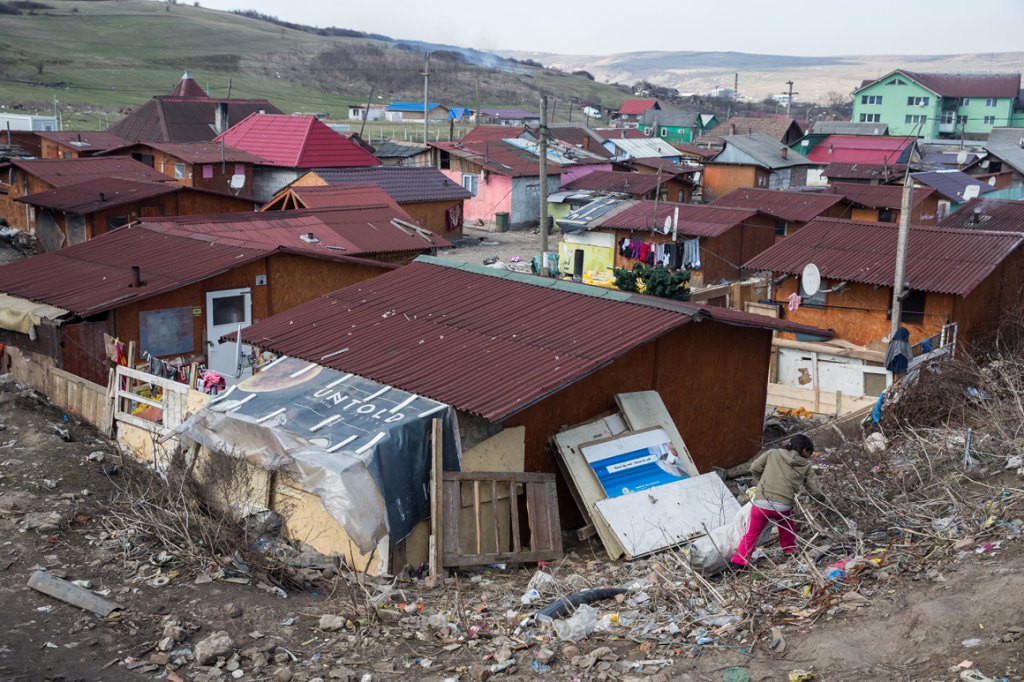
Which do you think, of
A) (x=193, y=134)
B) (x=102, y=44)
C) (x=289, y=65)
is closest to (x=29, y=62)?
(x=102, y=44)

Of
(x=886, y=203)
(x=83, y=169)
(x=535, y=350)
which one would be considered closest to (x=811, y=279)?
(x=535, y=350)

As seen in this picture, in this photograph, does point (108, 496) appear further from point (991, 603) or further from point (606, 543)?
point (991, 603)

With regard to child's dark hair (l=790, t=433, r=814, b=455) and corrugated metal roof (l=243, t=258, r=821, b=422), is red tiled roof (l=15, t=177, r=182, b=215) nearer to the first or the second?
corrugated metal roof (l=243, t=258, r=821, b=422)

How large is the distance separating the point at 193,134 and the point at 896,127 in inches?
2346

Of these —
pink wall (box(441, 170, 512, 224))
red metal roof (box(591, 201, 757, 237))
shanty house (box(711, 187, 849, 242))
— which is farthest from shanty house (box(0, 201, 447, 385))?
pink wall (box(441, 170, 512, 224))

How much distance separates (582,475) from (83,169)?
25937mm

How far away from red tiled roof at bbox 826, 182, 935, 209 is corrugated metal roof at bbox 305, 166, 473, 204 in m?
14.8

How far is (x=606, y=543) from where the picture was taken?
968 centimetres

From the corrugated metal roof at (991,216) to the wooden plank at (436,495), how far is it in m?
22.8

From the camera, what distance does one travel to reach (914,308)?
64.4 feet

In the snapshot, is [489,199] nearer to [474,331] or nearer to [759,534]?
[474,331]

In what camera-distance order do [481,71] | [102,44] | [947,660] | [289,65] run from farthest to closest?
[481,71] < [289,65] < [102,44] < [947,660]

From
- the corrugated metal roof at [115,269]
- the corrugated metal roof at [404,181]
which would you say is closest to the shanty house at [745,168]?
the corrugated metal roof at [404,181]

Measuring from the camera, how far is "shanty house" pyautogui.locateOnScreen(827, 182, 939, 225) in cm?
3428
